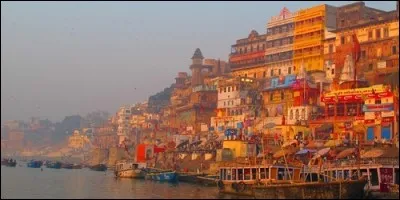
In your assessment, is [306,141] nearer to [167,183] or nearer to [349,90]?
[349,90]

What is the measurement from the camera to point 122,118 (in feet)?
413

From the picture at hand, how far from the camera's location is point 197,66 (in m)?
96.6

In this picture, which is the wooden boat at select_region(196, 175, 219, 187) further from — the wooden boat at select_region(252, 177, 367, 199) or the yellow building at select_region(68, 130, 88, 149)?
the yellow building at select_region(68, 130, 88, 149)

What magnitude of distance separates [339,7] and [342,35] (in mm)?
5346

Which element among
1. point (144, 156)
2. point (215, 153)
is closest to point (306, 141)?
point (215, 153)

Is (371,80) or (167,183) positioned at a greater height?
(371,80)

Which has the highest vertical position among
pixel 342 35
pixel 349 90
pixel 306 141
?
pixel 342 35

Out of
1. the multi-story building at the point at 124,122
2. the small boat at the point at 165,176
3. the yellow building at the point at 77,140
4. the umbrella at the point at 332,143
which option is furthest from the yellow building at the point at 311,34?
the yellow building at the point at 77,140

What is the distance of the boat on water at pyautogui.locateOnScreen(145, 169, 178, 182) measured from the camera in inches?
2026

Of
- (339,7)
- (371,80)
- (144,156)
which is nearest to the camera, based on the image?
(371,80)

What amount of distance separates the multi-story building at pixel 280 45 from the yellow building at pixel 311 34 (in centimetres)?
111

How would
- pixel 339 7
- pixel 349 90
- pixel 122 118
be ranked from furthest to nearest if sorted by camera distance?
pixel 122 118 < pixel 339 7 < pixel 349 90

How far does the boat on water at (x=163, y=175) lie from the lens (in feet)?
169

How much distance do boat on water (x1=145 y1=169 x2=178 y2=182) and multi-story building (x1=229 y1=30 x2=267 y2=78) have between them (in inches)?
1108
